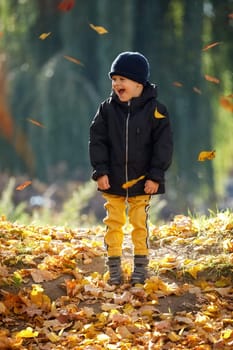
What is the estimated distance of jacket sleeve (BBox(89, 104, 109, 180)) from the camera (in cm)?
337

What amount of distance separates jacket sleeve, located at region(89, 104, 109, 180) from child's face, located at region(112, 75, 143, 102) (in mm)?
129

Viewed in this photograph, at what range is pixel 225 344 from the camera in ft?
9.50

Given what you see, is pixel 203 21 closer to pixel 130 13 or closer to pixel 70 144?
pixel 130 13

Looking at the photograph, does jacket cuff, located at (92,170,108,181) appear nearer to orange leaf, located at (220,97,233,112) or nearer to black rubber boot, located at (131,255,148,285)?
black rubber boot, located at (131,255,148,285)

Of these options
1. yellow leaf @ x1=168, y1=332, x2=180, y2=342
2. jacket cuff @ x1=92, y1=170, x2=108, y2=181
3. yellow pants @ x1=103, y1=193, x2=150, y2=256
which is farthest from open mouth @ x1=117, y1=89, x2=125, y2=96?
yellow leaf @ x1=168, y1=332, x2=180, y2=342

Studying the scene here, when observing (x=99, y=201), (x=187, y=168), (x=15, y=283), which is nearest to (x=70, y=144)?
(x=187, y=168)

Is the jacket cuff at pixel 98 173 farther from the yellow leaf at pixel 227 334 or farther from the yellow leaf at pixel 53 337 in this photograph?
the yellow leaf at pixel 227 334

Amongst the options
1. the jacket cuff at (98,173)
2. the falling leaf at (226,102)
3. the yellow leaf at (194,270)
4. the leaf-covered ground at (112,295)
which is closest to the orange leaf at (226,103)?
the falling leaf at (226,102)

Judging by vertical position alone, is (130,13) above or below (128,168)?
above

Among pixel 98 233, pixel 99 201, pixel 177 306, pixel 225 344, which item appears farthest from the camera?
pixel 99 201

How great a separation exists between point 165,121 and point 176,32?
287 inches

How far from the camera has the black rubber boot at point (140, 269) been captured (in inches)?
137

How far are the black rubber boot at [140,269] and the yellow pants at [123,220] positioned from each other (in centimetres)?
3

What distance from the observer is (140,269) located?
11.5 ft
